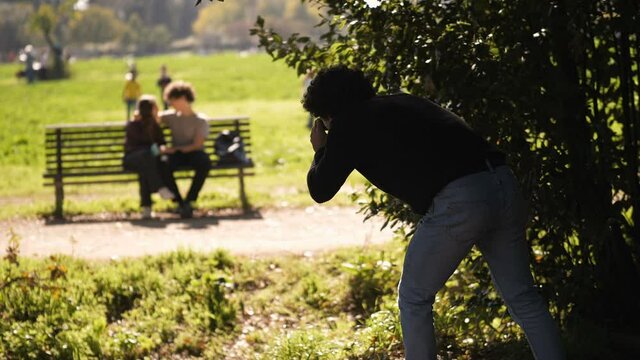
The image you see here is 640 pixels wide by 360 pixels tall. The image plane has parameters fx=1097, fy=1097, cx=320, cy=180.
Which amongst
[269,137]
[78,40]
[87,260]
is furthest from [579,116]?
[78,40]

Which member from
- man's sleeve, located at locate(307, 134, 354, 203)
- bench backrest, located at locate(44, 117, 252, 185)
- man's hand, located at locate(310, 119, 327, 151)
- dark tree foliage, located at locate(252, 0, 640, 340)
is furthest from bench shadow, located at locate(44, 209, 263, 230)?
man's sleeve, located at locate(307, 134, 354, 203)

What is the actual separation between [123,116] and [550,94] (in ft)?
78.4

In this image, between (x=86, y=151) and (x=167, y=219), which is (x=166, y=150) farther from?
(x=86, y=151)

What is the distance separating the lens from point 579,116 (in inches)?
193

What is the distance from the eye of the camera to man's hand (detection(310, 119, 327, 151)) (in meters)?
4.32

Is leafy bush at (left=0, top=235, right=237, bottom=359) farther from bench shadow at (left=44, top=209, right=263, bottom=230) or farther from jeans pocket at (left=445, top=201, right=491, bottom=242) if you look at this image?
jeans pocket at (left=445, top=201, right=491, bottom=242)

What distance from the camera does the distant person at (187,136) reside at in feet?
34.4

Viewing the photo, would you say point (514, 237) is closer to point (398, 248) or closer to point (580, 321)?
point (580, 321)

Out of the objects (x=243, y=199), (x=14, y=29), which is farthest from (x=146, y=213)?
(x=14, y=29)

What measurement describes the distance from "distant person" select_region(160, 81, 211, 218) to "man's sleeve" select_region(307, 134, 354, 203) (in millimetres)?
6416

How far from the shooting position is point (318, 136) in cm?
433

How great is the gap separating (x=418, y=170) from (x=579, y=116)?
125 centimetres

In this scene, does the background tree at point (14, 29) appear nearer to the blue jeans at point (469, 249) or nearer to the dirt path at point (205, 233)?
the dirt path at point (205, 233)

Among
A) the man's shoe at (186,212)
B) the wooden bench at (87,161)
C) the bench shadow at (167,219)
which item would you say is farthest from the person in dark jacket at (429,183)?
the wooden bench at (87,161)
